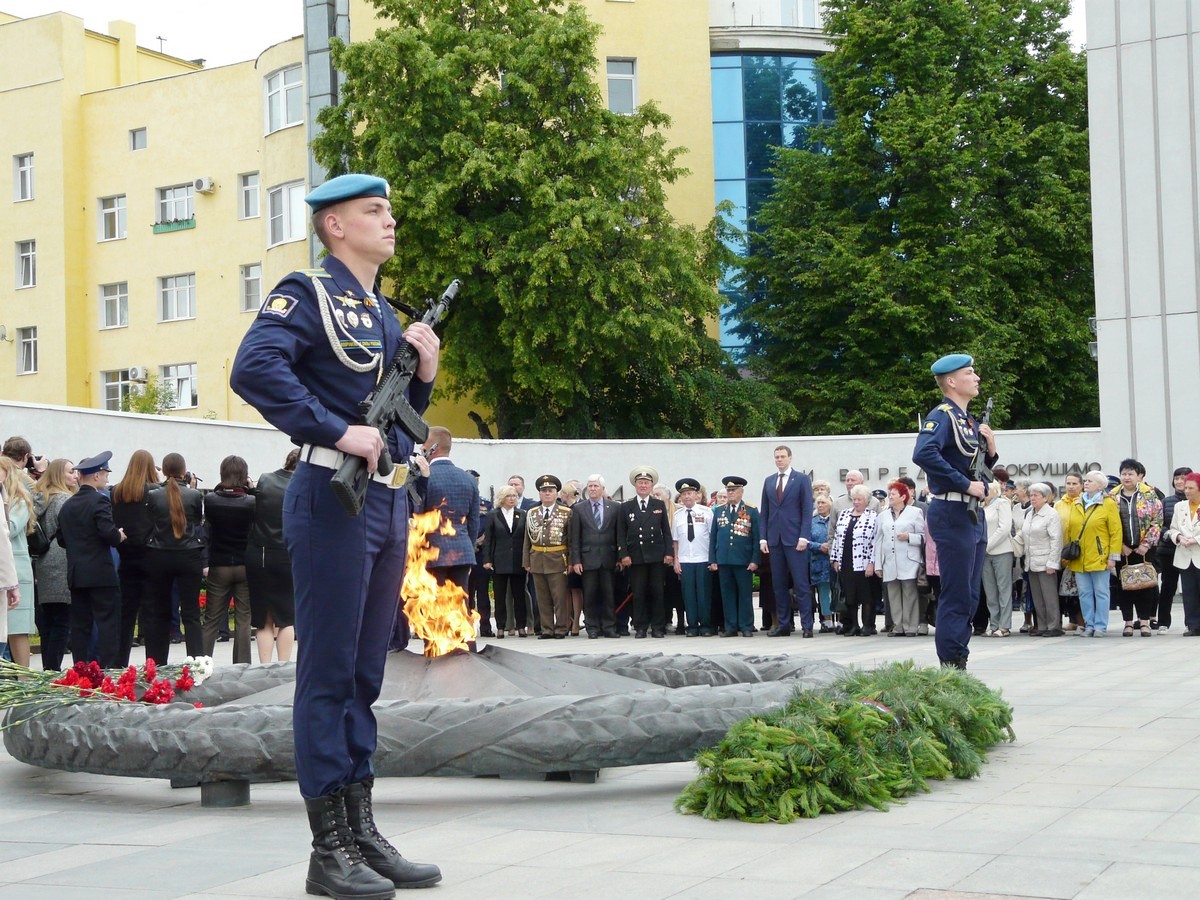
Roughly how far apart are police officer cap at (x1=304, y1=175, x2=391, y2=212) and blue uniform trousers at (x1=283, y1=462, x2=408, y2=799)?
0.90m

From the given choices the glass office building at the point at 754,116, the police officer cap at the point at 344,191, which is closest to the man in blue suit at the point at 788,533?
the police officer cap at the point at 344,191

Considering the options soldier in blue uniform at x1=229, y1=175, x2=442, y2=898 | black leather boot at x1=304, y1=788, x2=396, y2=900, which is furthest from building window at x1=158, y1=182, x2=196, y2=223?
black leather boot at x1=304, y1=788, x2=396, y2=900

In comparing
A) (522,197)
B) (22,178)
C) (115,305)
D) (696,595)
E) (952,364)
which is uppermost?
(22,178)

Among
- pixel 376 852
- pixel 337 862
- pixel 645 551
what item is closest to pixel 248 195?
pixel 645 551

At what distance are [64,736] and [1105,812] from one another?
14.4ft

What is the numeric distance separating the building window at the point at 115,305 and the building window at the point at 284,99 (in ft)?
25.2

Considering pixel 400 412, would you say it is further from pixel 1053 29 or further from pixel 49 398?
pixel 49 398

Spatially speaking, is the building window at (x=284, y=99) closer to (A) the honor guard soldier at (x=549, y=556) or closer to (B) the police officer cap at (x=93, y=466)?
(A) the honor guard soldier at (x=549, y=556)

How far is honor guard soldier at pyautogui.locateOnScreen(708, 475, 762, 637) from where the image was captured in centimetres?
1930

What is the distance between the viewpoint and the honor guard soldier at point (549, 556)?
65.1 ft

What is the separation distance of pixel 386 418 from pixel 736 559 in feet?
47.5

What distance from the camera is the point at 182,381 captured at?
45438 millimetres

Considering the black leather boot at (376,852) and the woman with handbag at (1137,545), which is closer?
the black leather boot at (376,852)

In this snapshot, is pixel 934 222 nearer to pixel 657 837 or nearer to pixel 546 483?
pixel 546 483
